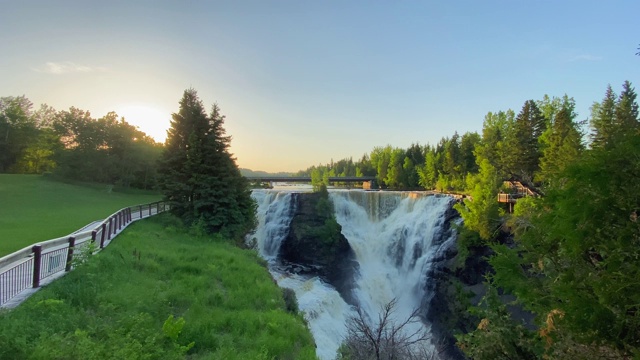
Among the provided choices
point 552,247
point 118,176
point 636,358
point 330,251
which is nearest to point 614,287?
point 636,358

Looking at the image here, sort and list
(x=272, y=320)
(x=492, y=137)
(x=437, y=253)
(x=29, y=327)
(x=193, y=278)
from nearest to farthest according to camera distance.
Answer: (x=29, y=327), (x=272, y=320), (x=193, y=278), (x=437, y=253), (x=492, y=137)

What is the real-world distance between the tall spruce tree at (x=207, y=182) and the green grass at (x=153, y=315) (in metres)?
7.52

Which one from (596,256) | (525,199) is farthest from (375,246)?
(596,256)

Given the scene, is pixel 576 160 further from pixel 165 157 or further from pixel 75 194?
pixel 75 194

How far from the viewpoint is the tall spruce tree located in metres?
21.0

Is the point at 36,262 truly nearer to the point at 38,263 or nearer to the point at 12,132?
the point at 38,263

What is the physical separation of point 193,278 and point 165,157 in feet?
50.0

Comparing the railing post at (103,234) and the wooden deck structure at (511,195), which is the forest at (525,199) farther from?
the railing post at (103,234)

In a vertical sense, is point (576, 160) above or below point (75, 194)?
above

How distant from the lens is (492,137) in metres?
52.3

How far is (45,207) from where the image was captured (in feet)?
90.6

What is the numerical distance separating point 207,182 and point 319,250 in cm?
1340

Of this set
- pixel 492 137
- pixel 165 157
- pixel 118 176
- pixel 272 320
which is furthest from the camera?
pixel 492 137

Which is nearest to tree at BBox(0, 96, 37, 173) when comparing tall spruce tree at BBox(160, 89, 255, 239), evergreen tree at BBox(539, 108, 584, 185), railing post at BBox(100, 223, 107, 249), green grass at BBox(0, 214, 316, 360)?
tall spruce tree at BBox(160, 89, 255, 239)
